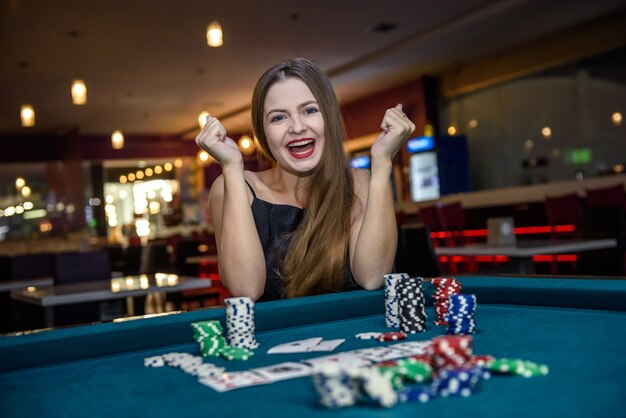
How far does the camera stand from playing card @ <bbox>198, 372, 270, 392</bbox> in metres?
1.17

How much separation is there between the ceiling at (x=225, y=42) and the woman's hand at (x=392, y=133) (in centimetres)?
494

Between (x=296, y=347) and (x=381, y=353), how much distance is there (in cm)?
24

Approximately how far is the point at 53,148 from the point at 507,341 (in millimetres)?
13746

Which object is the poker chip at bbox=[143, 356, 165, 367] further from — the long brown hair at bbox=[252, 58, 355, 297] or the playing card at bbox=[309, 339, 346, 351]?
the long brown hair at bbox=[252, 58, 355, 297]

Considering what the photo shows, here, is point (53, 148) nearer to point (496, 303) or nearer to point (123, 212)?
point (123, 212)

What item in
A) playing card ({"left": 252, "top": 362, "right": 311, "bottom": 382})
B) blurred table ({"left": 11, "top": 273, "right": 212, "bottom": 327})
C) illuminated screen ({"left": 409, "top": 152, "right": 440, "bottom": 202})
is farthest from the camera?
illuminated screen ({"left": 409, "top": 152, "right": 440, "bottom": 202})

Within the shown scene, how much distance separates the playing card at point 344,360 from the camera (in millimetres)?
1237

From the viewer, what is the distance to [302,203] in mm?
2428

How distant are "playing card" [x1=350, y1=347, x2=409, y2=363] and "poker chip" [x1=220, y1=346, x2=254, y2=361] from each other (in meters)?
0.24

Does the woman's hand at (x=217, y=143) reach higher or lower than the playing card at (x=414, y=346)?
higher

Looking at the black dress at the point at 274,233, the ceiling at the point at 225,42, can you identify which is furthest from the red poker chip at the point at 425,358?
the ceiling at the point at 225,42

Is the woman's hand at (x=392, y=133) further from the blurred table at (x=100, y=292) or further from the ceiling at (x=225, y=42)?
the ceiling at (x=225, y=42)

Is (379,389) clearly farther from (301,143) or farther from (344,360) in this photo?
(301,143)

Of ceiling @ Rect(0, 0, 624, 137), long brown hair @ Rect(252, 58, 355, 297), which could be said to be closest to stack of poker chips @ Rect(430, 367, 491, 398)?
long brown hair @ Rect(252, 58, 355, 297)
